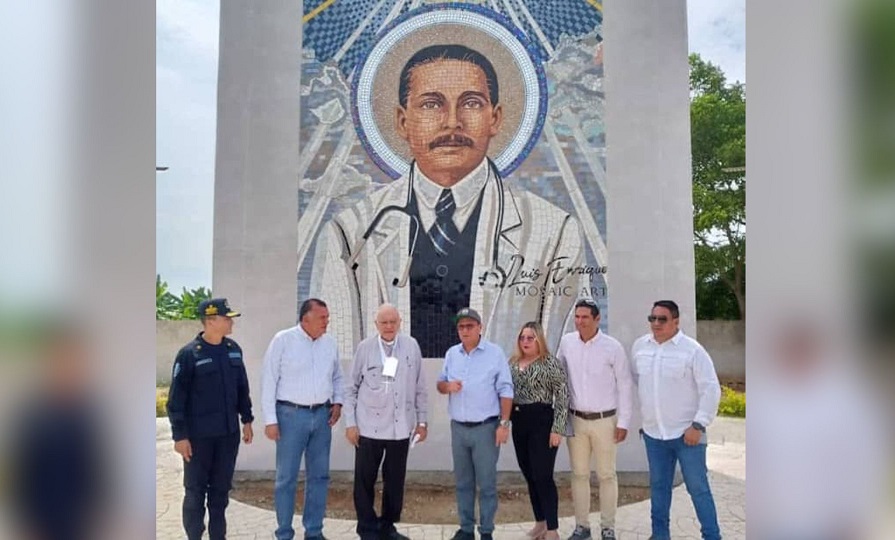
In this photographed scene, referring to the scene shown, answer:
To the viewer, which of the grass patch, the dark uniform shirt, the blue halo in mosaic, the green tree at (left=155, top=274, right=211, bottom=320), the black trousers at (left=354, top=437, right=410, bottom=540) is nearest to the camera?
the dark uniform shirt

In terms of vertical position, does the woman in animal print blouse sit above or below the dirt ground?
above

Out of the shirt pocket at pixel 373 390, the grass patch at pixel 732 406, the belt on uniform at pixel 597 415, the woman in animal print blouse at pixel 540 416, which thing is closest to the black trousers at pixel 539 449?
the woman in animal print blouse at pixel 540 416

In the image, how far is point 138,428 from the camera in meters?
0.88

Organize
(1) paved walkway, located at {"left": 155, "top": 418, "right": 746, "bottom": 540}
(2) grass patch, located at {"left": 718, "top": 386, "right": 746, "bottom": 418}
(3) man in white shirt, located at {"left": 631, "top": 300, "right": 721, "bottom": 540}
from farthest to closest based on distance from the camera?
(2) grass patch, located at {"left": 718, "top": 386, "right": 746, "bottom": 418} → (1) paved walkway, located at {"left": 155, "top": 418, "right": 746, "bottom": 540} → (3) man in white shirt, located at {"left": 631, "top": 300, "right": 721, "bottom": 540}

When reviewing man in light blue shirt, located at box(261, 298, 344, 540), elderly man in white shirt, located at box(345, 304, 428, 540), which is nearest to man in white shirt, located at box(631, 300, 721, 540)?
elderly man in white shirt, located at box(345, 304, 428, 540)

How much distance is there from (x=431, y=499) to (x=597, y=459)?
6.37ft

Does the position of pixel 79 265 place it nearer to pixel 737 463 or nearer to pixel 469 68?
pixel 469 68

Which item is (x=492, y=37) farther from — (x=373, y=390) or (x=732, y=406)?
(x=732, y=406)

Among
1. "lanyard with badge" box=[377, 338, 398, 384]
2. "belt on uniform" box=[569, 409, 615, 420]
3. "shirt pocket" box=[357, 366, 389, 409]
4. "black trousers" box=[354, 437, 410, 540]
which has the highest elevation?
"lanyard with badge" box=[377, 338, 398, 384]

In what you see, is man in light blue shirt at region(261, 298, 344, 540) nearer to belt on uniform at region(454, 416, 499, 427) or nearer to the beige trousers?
belt on uniform at region(454, 416, 499, 427)

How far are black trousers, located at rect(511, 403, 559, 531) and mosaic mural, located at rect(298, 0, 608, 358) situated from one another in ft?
5.55

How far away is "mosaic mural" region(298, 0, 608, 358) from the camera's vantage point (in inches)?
218

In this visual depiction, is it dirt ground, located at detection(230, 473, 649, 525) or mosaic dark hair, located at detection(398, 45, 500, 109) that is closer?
dirt ground, located at detection(230, 473, 649, 525)

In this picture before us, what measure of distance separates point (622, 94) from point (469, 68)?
5.07 feet
